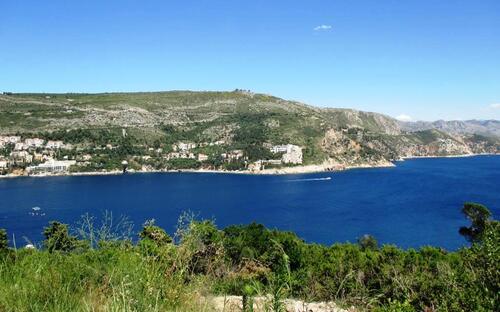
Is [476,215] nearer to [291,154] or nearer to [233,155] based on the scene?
[291,154]

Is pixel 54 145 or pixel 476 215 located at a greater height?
pixel 476 215

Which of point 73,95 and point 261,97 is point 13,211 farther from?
point 261,97

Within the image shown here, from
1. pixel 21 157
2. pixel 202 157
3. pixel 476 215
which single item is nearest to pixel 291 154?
pixel 202 157

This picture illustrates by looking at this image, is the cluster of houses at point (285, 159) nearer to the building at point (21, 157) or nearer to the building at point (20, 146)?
the building at point (21, 157)

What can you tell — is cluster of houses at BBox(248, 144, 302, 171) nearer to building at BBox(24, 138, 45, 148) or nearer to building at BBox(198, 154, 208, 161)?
building at BBox(198, 154, 208, 161)

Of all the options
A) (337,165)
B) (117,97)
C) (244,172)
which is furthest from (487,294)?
(117,97)

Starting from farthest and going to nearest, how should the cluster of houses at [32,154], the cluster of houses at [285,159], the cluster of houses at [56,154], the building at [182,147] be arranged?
1. the building at [182,147]
2. the cluster of houses at [285,159]
3. the cluster of houses at [56,154]
4. the cluster of houses at [32,154]

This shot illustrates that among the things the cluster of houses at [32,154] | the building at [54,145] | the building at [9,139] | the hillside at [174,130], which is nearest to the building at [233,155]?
the hillside at [174,130]
